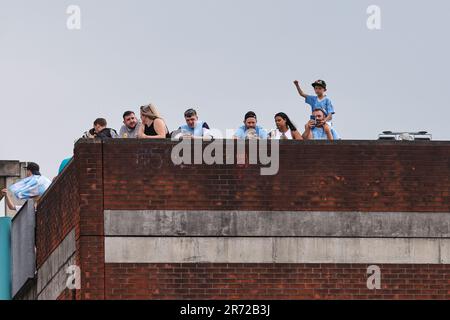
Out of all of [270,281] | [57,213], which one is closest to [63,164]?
[57,213]

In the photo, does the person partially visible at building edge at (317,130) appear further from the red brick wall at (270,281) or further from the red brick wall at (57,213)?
the red brick wall at (57,213)

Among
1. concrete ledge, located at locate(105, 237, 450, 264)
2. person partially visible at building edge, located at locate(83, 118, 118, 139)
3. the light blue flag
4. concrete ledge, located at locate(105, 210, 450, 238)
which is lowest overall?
concrete ledge, located at locate(105, 237, 450, 264)

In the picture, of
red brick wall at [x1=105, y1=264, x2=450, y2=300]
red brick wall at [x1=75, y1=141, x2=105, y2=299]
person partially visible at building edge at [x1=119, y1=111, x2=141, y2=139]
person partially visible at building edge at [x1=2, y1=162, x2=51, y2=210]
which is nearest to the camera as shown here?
red brick wall at [x1=75, y1=141, x2=105, y2=299]

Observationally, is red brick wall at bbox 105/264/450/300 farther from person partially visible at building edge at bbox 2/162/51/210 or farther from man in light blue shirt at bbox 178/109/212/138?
person partially visible at building edge at bbox 2/162/51/210

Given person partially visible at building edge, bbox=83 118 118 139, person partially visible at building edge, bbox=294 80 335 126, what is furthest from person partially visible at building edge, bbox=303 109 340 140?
person partially visible at building edge, bbox=83 118 118 139

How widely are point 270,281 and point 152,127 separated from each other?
148 inches

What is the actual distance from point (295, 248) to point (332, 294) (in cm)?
116

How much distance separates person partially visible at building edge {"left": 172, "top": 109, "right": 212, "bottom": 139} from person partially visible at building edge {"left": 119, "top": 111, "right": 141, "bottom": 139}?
85 cm

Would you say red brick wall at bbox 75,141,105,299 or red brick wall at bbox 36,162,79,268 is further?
red brick wall at bbox 36,162,79,268

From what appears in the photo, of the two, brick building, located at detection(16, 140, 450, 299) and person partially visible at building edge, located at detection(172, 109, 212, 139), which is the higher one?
person partially visible at building edge, located at detection(172, 109, 212, 139)

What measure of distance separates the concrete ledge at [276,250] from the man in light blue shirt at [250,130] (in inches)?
78.5

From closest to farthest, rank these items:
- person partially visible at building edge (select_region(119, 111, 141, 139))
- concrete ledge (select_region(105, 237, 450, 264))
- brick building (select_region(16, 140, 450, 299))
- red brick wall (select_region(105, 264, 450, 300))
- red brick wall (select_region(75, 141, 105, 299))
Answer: red brick wall (select_region(75, 141, 105, 299)) → red brick wall (select_region(105, 264, 450, 300)) → brick building (select_region(16, 140, 450, 299)) → concrete ledge (select_region(105, 237, 450, 264)) → person partially visible at building edge (select_region(119, 111, 141, 139))

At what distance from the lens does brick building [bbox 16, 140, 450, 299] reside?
154 ft
